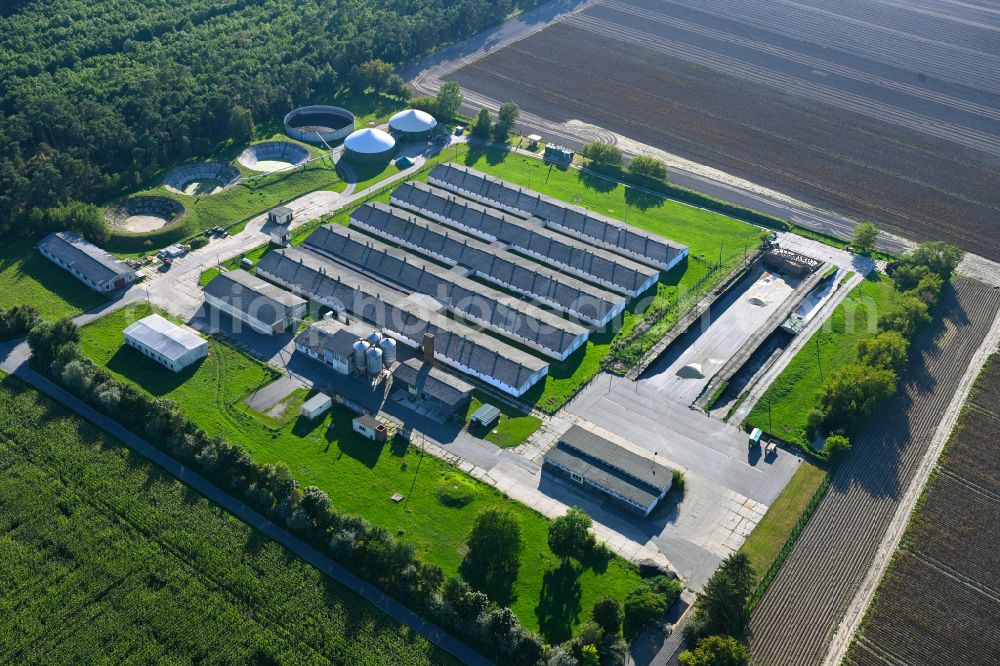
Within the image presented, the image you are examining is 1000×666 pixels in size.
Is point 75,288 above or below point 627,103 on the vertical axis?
below

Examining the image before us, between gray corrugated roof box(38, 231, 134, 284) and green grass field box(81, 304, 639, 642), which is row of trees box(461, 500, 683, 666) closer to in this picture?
green grass field box(81, 304, 639, 642)

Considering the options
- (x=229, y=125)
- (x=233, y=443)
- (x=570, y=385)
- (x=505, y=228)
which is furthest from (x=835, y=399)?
(x=229, y=125)

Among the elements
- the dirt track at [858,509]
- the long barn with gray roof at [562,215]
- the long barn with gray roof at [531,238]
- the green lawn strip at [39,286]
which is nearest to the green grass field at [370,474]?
the green lawn strip at [39,286]

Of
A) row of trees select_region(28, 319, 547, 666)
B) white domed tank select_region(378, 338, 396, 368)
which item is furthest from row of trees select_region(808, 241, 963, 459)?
white domed tank select_region(378, 338, 396, 368)

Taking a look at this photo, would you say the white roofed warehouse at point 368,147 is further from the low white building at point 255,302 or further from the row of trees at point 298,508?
the row of trees at point 298,508

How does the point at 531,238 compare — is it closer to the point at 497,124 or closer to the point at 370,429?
the point at 497,124

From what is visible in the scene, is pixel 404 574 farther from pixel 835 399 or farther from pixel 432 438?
pixel 835 399

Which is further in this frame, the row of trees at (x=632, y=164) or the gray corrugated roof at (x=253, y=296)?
the row of trees at (x=632, y=164)
